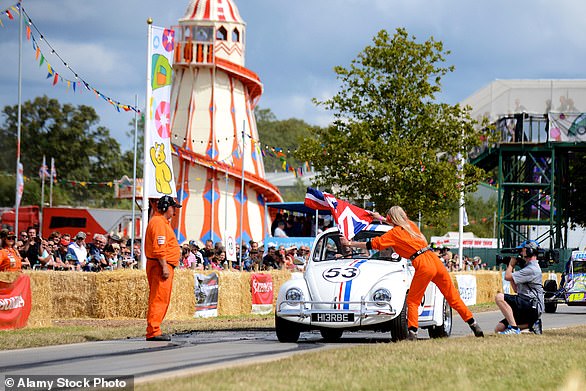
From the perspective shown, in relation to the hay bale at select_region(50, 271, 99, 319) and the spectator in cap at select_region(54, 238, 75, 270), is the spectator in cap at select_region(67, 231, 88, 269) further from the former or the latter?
the hay bale at select_region(50, 271, 99, 319)

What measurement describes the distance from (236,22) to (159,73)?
32263 millimetres

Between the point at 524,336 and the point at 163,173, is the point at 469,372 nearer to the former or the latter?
the point at 524,336

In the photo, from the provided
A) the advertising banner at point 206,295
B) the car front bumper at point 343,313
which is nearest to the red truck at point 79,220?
the advertising banner at point 206,295

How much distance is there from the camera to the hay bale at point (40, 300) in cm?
1914

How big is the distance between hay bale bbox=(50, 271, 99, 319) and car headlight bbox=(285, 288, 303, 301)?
22.6ft

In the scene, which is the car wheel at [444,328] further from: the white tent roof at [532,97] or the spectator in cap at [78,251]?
the white tent roof at [532,97]

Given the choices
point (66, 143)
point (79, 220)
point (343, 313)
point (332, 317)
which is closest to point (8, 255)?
point (332, 317)

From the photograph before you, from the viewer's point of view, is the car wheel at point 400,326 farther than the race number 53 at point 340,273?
No

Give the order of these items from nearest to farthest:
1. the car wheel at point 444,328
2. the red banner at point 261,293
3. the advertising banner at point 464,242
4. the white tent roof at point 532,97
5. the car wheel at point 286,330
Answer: the car wheel at point 286,330
the car wheel at point 444,328
the red banner at point 261,293
the white tent roof at point 532,97
the advertising banner at point 464,242

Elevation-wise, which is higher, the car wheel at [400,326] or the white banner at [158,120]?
the white banner at [158,120]

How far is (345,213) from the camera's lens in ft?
57.0

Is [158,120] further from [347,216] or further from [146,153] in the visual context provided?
[347,216]

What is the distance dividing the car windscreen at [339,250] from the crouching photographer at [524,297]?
207 cm

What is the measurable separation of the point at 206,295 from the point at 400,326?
9.35 m
